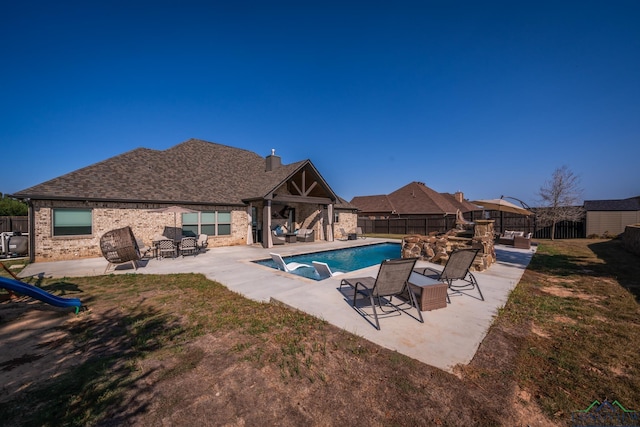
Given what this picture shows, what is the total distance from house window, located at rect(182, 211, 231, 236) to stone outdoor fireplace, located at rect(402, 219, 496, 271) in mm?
11445

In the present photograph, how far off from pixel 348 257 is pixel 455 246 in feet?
21.6

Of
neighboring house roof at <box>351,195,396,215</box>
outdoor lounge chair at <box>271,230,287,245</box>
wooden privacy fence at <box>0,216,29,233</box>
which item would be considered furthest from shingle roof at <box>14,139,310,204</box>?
neighboring house roof at <box>351,195,396,215</box>

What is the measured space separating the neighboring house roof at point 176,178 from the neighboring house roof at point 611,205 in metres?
23.1

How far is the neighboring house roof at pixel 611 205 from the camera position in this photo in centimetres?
2108

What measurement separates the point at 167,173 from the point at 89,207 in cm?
492

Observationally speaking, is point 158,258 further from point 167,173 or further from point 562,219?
point 562,219

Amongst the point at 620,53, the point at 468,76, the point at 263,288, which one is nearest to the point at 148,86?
the point at 263,288

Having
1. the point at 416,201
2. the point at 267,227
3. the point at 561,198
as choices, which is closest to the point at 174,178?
the point at 267,227

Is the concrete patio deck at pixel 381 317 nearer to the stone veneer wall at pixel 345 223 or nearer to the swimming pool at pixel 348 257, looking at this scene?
the swimming pool at pixel 348 257

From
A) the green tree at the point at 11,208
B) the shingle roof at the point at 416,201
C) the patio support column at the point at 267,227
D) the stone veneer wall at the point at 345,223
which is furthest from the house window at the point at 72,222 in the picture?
the shingle roof at the point at 416,201

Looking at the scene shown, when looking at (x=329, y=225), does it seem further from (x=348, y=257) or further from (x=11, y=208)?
(x=11, y=208)

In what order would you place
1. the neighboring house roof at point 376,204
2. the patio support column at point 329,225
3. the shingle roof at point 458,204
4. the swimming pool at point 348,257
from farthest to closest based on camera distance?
the shingle roof at point 458,204 → the neighboring house roof at point 376,204 → the patio support column at point 329,225 → the swimming pool at point 348,257
